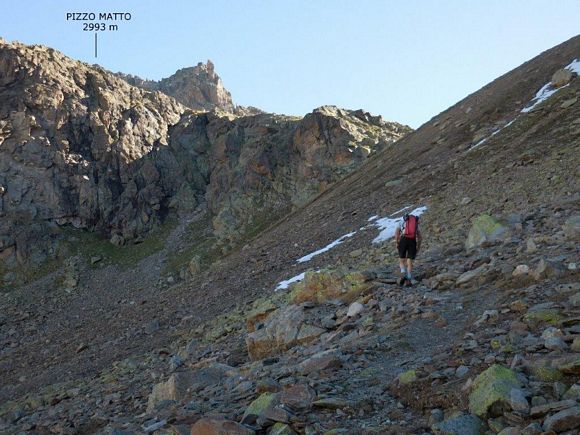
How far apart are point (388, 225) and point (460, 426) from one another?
73.6 ft

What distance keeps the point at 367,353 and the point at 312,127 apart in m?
59.1

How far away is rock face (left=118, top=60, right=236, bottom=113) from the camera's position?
153 metres

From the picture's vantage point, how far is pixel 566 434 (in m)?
4.99

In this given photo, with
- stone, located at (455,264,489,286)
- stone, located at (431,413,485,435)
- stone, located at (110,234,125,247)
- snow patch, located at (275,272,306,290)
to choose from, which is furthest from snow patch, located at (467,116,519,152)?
stone, located at (110,234,125,247)

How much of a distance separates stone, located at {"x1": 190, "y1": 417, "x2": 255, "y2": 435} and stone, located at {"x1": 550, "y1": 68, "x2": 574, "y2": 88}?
38.8 meters

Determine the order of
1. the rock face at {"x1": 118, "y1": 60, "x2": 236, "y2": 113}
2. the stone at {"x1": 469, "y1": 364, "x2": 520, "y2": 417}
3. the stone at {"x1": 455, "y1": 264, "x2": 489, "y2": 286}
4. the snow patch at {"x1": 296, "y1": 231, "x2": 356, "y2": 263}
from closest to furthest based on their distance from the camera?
the stone at {"x1": 469, "y1": 364, "x2": 520, "y2": 417}
the stone at {"x1": 455, "y1": 264, "x2": 489, "y2": 286}
the snow patch at {"x1": 296, "y1": 231, "x2": 356, "y2": 263}
the rock face at {"x1": 118, "y1": 60, "x2": 236, "y2": 113}

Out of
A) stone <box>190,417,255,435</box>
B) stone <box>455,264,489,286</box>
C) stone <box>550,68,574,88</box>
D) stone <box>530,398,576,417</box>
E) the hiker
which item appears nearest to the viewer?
stone <box>530,398,576,417</box>

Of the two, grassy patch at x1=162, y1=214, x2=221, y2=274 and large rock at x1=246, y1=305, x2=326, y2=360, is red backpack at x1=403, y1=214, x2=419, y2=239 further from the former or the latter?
grassy patch at x1=162, y1=214, x2=221, y2=274

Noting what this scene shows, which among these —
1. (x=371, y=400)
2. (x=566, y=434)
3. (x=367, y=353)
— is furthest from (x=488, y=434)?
(x=367, y=353)

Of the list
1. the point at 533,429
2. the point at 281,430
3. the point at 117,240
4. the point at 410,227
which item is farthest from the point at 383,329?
the point at 117,240

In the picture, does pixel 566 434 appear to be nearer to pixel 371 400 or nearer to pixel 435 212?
pixel 371 400

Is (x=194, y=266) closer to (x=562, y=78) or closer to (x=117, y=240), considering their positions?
(x=117, y=240)

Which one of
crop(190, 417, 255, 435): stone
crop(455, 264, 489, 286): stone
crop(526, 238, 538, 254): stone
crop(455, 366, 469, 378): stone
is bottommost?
crop(190, 417, 255, 435): stone

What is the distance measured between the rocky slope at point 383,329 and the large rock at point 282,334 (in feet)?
0.18
